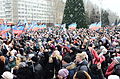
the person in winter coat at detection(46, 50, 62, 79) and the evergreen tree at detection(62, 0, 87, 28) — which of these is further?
the evergreen tree at detection(62, 0, 87, 28)

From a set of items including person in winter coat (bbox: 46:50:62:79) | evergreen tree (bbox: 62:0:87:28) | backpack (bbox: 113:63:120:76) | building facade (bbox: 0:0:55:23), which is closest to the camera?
backpack (bbox: 113:63:120:76)

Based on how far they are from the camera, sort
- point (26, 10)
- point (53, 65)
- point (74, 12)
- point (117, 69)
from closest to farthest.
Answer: point (117, 69)
point (53, 65)
point (74, 12)
point (26, 10)

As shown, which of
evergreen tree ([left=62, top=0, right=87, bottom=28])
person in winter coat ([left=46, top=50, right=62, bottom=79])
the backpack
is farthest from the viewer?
evergreen tree ([left=62, top=0, right=87, bottom=28])

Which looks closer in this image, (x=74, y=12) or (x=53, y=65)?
(x=53, y=65)

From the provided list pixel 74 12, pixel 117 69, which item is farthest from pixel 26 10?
pixel 117 69

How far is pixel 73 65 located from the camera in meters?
5.67

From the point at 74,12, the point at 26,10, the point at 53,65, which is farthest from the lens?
the point at 26,10

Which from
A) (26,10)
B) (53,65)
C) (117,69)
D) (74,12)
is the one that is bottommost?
(53,65)

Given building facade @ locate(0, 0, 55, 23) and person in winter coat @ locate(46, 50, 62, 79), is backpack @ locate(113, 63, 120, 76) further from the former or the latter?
building facade @ locate(0, 0, 55, 23)

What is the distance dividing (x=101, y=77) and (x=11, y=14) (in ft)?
387

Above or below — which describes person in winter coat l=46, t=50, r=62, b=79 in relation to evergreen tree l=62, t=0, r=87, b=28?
below

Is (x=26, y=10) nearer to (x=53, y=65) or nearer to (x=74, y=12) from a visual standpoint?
(x=74, y=12)

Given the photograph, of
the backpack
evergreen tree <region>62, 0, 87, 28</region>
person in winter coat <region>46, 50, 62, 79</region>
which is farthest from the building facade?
the backpack

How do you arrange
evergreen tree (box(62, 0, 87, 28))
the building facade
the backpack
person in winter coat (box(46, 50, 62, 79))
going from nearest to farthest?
the backpack < person in winter coat (box(46, 50, 62, 79)) < evergreen tree (box(62, 0, 87, 28)) < the building facade
